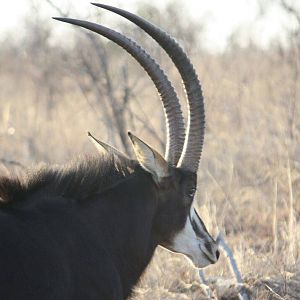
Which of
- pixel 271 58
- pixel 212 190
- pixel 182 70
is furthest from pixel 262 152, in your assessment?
pixel 182 70

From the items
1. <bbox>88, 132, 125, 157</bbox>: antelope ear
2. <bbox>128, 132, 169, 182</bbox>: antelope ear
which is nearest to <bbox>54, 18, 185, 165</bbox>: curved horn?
<bbox>128, 132, 169, 182</bbox>: antelope ear

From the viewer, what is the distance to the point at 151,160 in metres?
5.28

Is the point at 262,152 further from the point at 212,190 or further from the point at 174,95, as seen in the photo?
the point at 174,95

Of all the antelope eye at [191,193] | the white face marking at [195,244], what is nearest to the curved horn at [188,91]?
the antelope eye at [191,193]

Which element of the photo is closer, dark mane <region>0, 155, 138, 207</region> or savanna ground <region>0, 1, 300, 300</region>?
dark mane <region>0, 155, 138, 207</region>

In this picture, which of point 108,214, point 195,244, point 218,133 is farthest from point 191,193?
point 218,133

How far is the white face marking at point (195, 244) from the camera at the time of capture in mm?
5484

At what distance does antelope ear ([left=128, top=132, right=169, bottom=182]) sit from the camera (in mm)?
5164

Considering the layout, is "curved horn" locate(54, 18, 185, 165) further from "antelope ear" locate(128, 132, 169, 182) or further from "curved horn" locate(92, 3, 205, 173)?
"antelope ear" locate(128, 132, 169, 182)

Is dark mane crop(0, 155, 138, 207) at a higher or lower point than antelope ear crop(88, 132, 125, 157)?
lower

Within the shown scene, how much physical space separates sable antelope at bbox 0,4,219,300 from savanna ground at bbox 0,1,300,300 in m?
1.23

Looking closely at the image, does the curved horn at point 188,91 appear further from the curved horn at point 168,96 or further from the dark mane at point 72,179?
the dark mane at point 72,179

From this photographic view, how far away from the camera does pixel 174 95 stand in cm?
552

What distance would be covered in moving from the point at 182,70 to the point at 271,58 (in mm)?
10138
